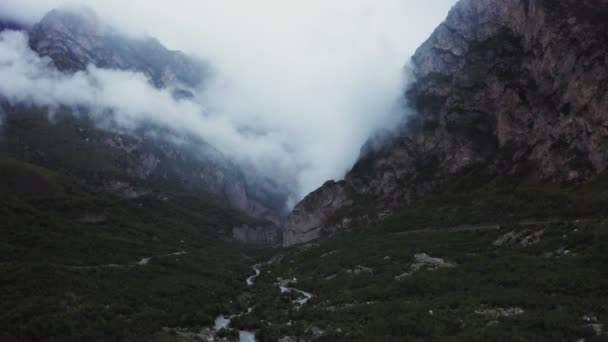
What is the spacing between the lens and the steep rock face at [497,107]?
300ft

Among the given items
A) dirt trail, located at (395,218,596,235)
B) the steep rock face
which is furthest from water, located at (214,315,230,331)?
the steep rock face

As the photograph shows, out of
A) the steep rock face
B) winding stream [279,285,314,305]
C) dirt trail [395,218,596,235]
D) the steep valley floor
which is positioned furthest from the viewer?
the steep rock face

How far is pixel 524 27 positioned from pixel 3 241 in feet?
423

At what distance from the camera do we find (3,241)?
82.9 m

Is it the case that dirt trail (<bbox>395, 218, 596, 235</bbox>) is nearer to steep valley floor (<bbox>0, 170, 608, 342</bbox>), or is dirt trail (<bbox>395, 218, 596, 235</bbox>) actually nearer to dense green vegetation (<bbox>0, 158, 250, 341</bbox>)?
steep valley floor (<bbox>0, 170, 608, 342</bbox>)

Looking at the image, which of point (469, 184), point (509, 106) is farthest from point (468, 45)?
point (469, 184)

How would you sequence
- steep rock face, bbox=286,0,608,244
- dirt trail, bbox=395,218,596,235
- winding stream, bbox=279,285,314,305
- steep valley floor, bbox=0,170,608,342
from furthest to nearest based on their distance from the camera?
steep rock face, bbox=286,0,608,244 → dirt trail, bbox=395,218,596,235 → winding stream, bbox=279,285,314,305 → steep valley floor, bbox=0,170,608,342

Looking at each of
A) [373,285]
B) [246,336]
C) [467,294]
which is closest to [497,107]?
[373,285]

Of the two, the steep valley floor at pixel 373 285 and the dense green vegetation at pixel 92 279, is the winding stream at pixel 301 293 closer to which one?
the steep valley floor at pixel 373 285

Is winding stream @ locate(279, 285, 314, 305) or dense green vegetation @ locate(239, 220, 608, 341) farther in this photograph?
Result: winding stream @ locate(279, 285, 314, 305)

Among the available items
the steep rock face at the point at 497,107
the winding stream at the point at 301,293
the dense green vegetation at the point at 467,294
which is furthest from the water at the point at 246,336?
the steep rock face at the point at 497,107

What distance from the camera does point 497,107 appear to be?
404ft

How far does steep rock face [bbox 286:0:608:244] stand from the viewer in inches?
3600

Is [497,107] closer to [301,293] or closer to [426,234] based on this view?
[426,234]
